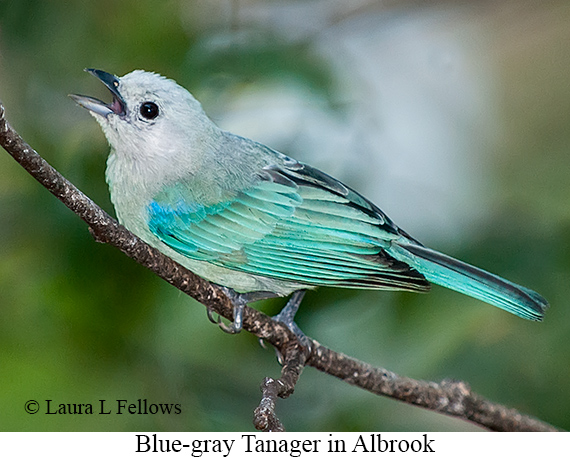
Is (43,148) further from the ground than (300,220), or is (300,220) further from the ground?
(43,148)

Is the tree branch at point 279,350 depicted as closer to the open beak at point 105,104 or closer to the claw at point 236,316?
the claw at point 236,316

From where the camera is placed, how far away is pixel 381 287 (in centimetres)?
261

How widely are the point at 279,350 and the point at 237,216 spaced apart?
0.57m

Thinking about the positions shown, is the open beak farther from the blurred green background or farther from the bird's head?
the blurred green background

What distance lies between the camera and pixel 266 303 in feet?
10.6

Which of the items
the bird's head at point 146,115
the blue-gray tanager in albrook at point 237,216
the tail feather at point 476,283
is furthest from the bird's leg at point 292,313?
the bird's head at point 146,115

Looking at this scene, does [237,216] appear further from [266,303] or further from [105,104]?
[105,104]

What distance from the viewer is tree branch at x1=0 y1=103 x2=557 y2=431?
1.90 meters

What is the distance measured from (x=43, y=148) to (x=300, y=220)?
1.14 meters

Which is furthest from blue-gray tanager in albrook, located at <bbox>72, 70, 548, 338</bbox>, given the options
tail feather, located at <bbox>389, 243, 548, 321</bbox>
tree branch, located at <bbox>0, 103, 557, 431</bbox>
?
tree branch, located at <bbox>0, 103, 557, 431</bbox>

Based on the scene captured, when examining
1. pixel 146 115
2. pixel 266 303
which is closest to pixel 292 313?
pixel 266 303

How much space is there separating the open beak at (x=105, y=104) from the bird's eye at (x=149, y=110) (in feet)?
0.23

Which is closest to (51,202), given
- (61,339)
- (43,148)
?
(43,148)

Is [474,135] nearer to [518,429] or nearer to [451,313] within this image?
[451,313]
